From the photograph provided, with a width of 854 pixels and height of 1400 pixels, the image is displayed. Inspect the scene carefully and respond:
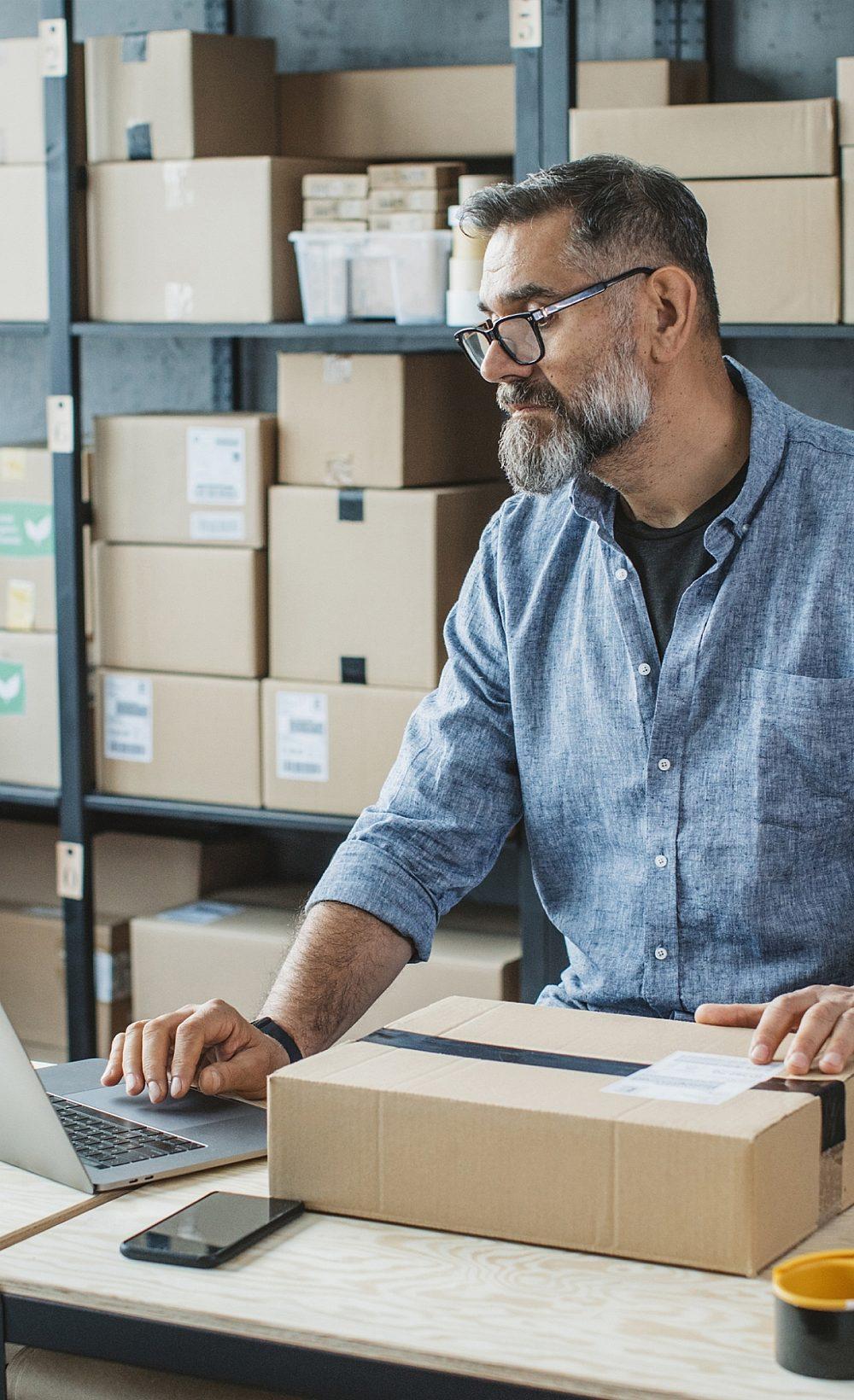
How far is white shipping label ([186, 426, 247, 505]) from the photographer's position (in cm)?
274

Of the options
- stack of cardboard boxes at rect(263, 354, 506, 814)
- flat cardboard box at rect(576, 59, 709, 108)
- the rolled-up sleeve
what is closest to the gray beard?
the rolled-up sleeve

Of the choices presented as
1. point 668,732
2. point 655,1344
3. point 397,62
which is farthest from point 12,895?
point 655,1344

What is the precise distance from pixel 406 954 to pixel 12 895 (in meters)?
1.61

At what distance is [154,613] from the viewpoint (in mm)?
2840

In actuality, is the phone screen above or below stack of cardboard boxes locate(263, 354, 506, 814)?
below

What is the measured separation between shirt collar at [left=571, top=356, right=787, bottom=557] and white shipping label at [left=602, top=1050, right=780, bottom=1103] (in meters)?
0.58

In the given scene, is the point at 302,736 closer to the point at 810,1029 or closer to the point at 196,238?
the point at 196,238

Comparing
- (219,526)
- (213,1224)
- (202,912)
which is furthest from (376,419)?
(213,1224)

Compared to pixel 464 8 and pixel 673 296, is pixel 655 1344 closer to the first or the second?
pixel 673 296

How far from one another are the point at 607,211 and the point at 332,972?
0.76 meters

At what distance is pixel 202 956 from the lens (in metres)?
2.85

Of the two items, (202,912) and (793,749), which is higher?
(793,749)

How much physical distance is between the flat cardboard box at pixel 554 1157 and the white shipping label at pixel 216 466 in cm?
163

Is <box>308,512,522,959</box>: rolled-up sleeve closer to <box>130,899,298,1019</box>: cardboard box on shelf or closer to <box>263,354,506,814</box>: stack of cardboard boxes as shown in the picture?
<box>263,354,506,814</box>: stack of cardboard boxes
